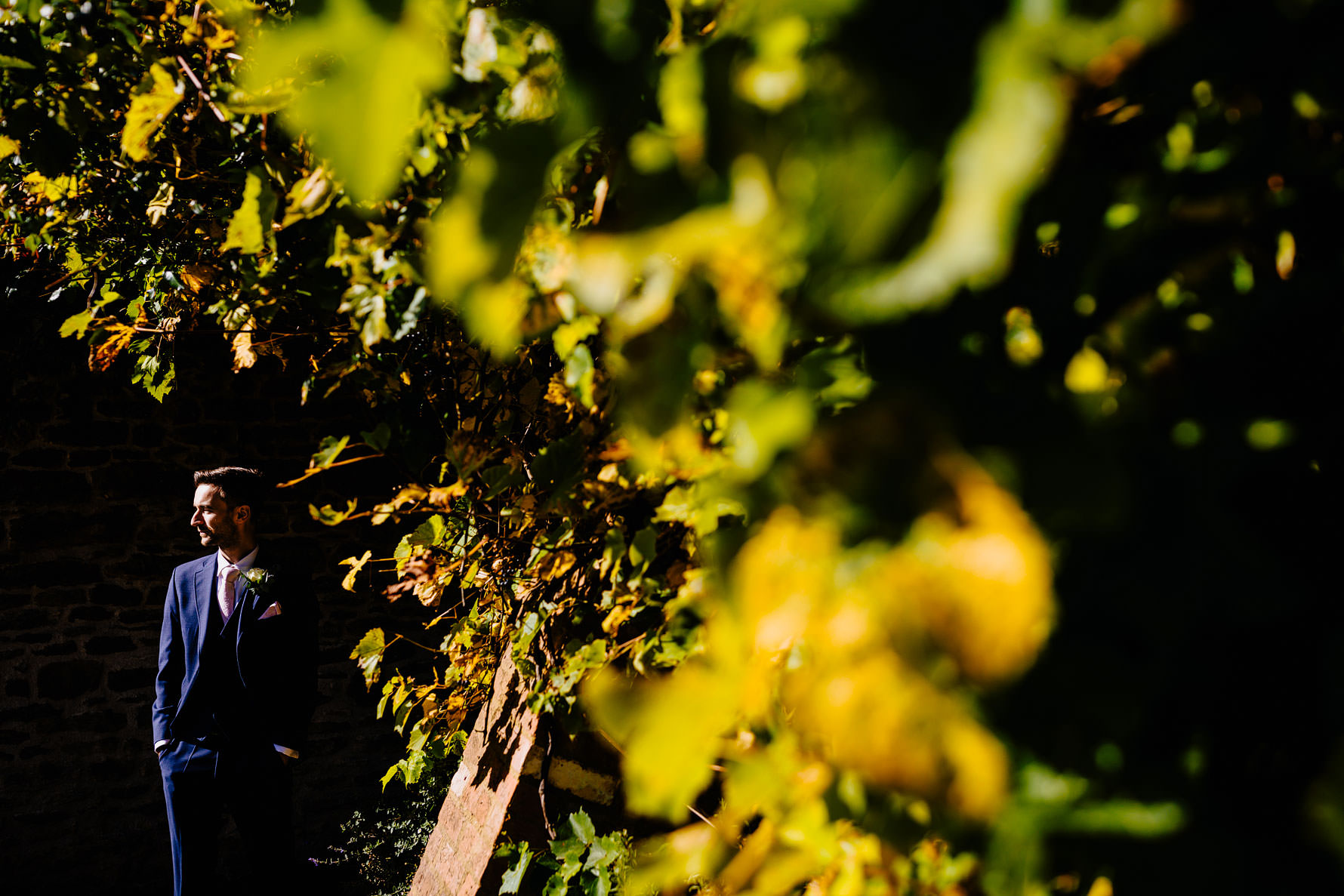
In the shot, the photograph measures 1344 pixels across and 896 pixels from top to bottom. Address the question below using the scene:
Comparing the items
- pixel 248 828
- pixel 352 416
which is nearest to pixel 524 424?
pixel 248 828

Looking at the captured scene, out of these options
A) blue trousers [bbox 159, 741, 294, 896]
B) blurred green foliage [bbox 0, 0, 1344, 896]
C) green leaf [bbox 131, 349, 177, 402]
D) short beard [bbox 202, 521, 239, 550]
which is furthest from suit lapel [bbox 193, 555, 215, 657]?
blurred green foliage [bbox 0, 0, 1344, 896]

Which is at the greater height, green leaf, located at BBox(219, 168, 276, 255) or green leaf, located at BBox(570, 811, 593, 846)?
green leaf, located at BBox(219, 168, 276, 255)

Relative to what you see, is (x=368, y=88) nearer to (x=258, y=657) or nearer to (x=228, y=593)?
(x=258, y=657)

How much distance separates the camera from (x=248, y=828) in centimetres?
329

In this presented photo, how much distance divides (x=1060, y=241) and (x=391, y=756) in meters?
6.07

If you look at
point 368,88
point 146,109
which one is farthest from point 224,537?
point 368,88

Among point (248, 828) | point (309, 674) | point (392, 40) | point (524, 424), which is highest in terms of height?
point (392, 40)

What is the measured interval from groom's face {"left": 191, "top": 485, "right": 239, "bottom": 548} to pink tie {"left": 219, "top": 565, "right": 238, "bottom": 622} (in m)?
0.11

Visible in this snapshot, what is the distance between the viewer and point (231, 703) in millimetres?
3264

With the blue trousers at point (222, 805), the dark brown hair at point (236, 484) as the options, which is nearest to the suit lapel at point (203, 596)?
the dark brown hair at point (236, 484)

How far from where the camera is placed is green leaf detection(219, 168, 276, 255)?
0.95 meters

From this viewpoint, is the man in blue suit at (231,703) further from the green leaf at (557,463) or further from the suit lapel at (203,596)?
the green leaf at (557,463)

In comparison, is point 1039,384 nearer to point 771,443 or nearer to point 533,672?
point 771,443

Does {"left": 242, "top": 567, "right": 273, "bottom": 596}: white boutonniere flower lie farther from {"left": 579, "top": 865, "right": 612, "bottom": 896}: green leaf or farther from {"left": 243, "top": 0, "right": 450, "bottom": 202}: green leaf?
{"left": 243, "top": 0, "right": 450, "bottom": 202}: green leaf
